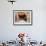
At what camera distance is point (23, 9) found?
5012 mm

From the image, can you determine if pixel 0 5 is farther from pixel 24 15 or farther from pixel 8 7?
pixel 24 15

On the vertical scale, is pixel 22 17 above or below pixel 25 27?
above

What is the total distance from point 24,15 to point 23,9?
232 mm

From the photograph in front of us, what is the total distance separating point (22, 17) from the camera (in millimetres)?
5031

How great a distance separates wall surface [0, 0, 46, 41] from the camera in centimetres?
500

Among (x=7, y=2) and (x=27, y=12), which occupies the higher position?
(x=7, y=2)

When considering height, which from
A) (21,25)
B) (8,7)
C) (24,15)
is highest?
(8,7)

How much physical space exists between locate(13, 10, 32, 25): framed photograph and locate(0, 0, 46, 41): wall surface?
0.11 metres

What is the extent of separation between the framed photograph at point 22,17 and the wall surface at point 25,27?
0.11 meters

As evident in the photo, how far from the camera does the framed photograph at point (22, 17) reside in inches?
198

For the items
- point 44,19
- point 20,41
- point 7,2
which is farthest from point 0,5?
point 20,41

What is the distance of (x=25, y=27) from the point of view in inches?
198

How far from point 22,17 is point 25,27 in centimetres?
40

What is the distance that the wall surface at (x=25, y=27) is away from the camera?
197 inches
